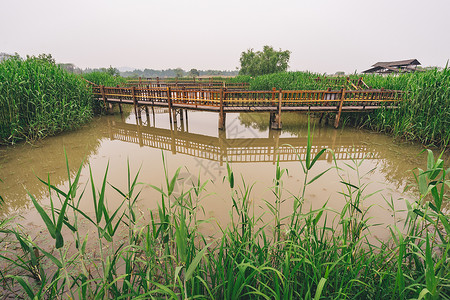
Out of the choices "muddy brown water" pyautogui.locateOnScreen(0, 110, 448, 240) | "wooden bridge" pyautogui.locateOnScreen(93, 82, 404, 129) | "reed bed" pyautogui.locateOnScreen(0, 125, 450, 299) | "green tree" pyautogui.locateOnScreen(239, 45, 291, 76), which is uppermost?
"green tree" pyautogui.locateOnScreen(239, 45, 291, 76)

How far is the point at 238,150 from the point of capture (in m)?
6.97

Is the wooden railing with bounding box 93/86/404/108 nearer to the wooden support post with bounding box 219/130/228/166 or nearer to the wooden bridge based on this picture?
the wooden bridge

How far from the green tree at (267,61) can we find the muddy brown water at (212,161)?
97.4 feet

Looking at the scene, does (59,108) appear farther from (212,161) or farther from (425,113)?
(425,113)

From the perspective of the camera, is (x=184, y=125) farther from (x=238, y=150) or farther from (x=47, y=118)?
(x=47, y=118)

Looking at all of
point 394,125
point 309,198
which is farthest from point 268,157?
point 394,125

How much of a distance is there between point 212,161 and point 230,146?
1551 millimetres

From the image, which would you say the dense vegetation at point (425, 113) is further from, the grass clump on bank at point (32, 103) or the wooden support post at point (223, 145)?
the grass clump on bank at point (32, 103)

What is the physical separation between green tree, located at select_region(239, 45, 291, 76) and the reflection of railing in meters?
31.1

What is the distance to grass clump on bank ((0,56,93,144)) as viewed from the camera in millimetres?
6410

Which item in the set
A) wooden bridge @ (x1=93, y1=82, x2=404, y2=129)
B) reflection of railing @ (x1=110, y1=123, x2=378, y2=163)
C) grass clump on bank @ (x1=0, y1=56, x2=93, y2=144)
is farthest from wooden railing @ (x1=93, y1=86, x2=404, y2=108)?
grass clump on bank @ (x1=0, y1=56, x2=93, y2=144)

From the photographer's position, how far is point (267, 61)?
120 feet

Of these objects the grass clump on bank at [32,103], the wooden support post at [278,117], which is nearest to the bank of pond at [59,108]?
the grass clump on bank at [32,103]

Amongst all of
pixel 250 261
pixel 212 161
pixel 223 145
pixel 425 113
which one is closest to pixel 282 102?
pixel 223 145
